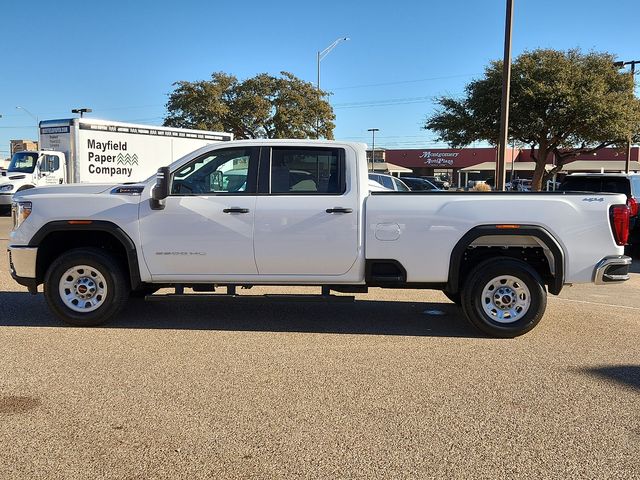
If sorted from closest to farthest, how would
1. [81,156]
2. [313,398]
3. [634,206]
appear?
[313,398] → [634,206] → [81,156]

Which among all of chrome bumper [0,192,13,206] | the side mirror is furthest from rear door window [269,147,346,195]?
chrome bumper [0,192,13,206]

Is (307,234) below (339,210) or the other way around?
below

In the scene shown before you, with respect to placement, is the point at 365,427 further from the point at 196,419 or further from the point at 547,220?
the point at 547,220

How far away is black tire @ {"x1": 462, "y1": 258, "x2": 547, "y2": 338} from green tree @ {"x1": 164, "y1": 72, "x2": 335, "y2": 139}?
1437 inches

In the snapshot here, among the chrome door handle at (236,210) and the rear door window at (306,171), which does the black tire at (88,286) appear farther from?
the rear door window at (306,171)

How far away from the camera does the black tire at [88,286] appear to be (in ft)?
20.5

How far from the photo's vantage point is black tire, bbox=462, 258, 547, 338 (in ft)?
19.8

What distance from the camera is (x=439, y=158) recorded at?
74.9 m

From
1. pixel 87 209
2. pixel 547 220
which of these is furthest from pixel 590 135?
pixel 87 209

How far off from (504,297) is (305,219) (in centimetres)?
223

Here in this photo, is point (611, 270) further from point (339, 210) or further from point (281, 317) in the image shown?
point (281, 317)

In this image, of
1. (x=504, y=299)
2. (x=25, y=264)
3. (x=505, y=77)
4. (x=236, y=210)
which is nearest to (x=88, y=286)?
(x=25, y=264)

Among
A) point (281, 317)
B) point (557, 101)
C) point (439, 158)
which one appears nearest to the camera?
point (281, 317)

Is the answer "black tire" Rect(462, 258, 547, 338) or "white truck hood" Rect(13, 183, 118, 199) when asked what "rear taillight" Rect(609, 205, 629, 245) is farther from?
"white truck hood" Rect(13, 183, 118, 199)
